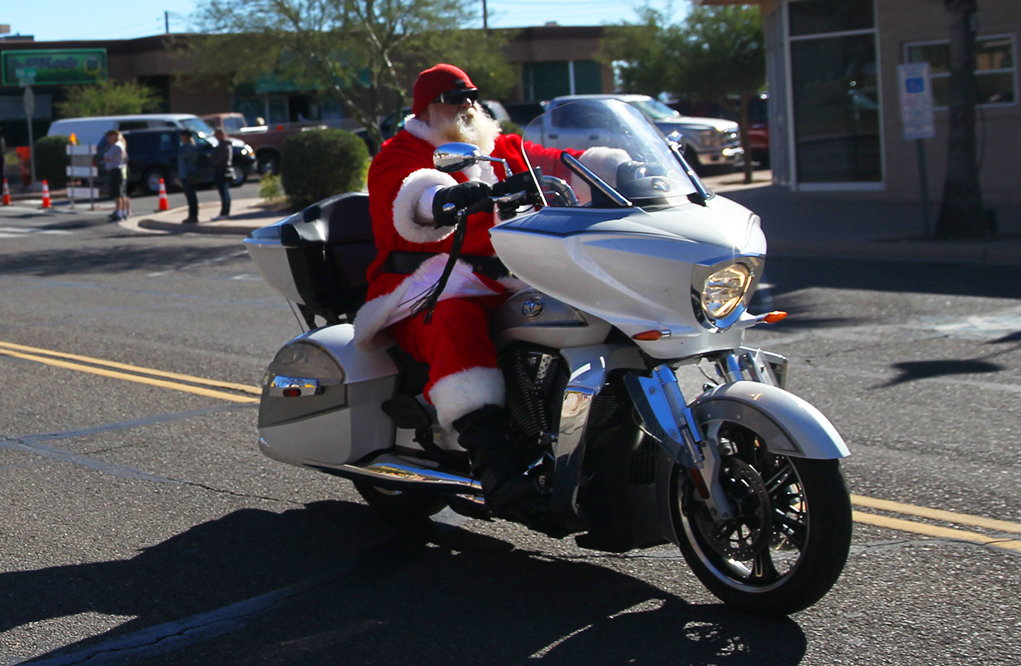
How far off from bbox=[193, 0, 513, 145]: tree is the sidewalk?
3.68 meters

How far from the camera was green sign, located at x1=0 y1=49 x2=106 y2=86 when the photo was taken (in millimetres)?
48031

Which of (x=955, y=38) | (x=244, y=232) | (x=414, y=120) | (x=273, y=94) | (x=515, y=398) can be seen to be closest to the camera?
(x=515, y=398)

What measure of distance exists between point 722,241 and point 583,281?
0.44 metres

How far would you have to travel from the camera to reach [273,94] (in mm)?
51250

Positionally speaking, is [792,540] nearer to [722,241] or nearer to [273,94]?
[722,241]

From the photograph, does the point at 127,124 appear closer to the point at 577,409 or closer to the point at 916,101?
the point at 916,101

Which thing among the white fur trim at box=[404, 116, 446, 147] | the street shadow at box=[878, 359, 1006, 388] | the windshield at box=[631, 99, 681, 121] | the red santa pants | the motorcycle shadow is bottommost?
the motorcycle shadow

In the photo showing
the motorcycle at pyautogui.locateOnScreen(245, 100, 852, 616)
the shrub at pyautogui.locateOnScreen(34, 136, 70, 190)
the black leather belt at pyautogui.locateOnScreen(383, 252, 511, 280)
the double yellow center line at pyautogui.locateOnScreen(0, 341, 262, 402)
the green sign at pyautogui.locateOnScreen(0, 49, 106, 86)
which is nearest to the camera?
the motorcycle at pyautogui.locateOnScreen(245, 100, 852, 616)

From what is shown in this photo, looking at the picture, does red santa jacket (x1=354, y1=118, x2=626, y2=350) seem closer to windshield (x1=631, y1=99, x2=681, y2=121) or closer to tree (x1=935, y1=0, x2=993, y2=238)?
tree (x1=935, y1=0, x2=993, y2=238)

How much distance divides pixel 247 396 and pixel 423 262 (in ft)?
10.6

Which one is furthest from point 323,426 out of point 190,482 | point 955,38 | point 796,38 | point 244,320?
point 796,38

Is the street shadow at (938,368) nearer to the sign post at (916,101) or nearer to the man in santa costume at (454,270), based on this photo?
the man in santa costume at (454,270)

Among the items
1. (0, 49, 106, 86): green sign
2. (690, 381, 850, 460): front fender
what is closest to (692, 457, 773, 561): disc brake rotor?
(690, 381, 850, 460): front fender

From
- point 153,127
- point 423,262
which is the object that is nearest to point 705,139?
point 153,127
